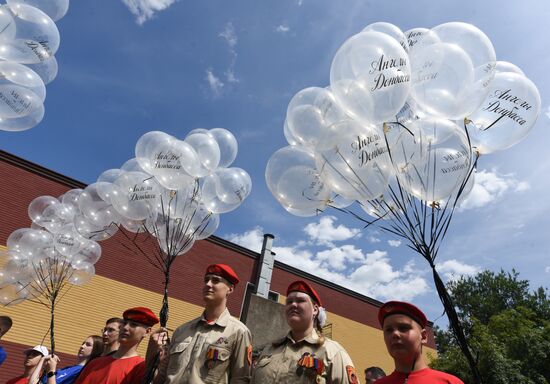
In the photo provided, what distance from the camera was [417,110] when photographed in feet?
12.5

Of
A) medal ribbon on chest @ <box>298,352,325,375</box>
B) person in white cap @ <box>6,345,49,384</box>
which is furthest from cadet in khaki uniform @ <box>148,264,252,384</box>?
person in white cap @ <box>6,345,49,384</box>

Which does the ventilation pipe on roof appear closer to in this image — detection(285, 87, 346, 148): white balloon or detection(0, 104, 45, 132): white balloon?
detection(285, 87, 346, 148): white balloon

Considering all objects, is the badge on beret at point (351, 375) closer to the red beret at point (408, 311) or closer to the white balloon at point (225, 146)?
the red beret at point (408, 311)

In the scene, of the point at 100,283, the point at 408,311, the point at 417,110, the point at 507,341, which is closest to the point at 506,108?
the point at 417,110

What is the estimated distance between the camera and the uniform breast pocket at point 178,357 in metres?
2.90

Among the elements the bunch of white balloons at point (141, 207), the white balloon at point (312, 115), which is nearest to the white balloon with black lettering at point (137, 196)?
the bunch of white balloons at point (141, 207)

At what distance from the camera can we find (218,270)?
10.8ft

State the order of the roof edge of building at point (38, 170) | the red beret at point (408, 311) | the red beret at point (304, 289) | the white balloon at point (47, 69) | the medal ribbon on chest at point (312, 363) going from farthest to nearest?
the roof edge of building at point (38, 170) < the white balloon at point (47, 69) < the red beret at point (304, 289) < the medal ribbon on chest at point (312, 363) < the red beret at point (408, 311)

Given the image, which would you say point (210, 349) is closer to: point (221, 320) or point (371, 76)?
point (221, 320)

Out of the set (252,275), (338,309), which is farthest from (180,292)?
(338,309)

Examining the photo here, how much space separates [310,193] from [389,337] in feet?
7.02

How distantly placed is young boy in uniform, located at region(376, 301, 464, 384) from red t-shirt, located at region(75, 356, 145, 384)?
6.15 feet

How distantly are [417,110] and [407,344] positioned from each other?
94.4 inches

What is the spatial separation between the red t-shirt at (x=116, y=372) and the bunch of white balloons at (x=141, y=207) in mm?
1539
